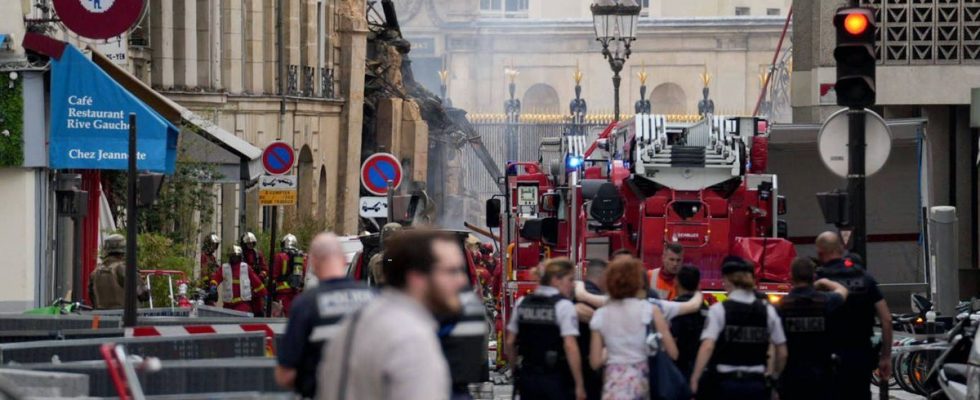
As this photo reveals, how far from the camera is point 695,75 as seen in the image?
9881 centimetres

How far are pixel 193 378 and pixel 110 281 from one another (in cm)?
921

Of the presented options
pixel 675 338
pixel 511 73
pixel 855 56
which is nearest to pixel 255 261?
pixel 855 56

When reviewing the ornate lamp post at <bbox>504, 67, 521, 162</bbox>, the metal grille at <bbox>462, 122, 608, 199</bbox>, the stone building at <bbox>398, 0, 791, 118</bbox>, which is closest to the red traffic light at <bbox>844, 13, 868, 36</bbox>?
the metal grille at <bbox>462, 122, 608, 199</bbox>

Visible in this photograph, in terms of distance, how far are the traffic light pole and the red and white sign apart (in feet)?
26.3

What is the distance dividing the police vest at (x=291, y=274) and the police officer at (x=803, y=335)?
15144mm

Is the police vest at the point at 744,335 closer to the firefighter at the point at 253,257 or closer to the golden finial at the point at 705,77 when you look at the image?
the firefighter at the point at 253,257

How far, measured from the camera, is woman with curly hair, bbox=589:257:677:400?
13.1 meters

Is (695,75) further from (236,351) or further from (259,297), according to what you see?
(236,351)

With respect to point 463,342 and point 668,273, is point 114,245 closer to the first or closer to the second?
point 668,273

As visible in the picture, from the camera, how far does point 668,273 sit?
1652 cm

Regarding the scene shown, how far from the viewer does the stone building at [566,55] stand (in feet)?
317

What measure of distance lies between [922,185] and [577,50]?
76.9 metres

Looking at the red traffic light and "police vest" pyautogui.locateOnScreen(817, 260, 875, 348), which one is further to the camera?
the red traffic light

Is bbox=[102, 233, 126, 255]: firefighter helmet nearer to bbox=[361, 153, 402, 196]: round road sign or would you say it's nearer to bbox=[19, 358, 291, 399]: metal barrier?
bbox=[19, 358, 291, 399]: metal barrier
